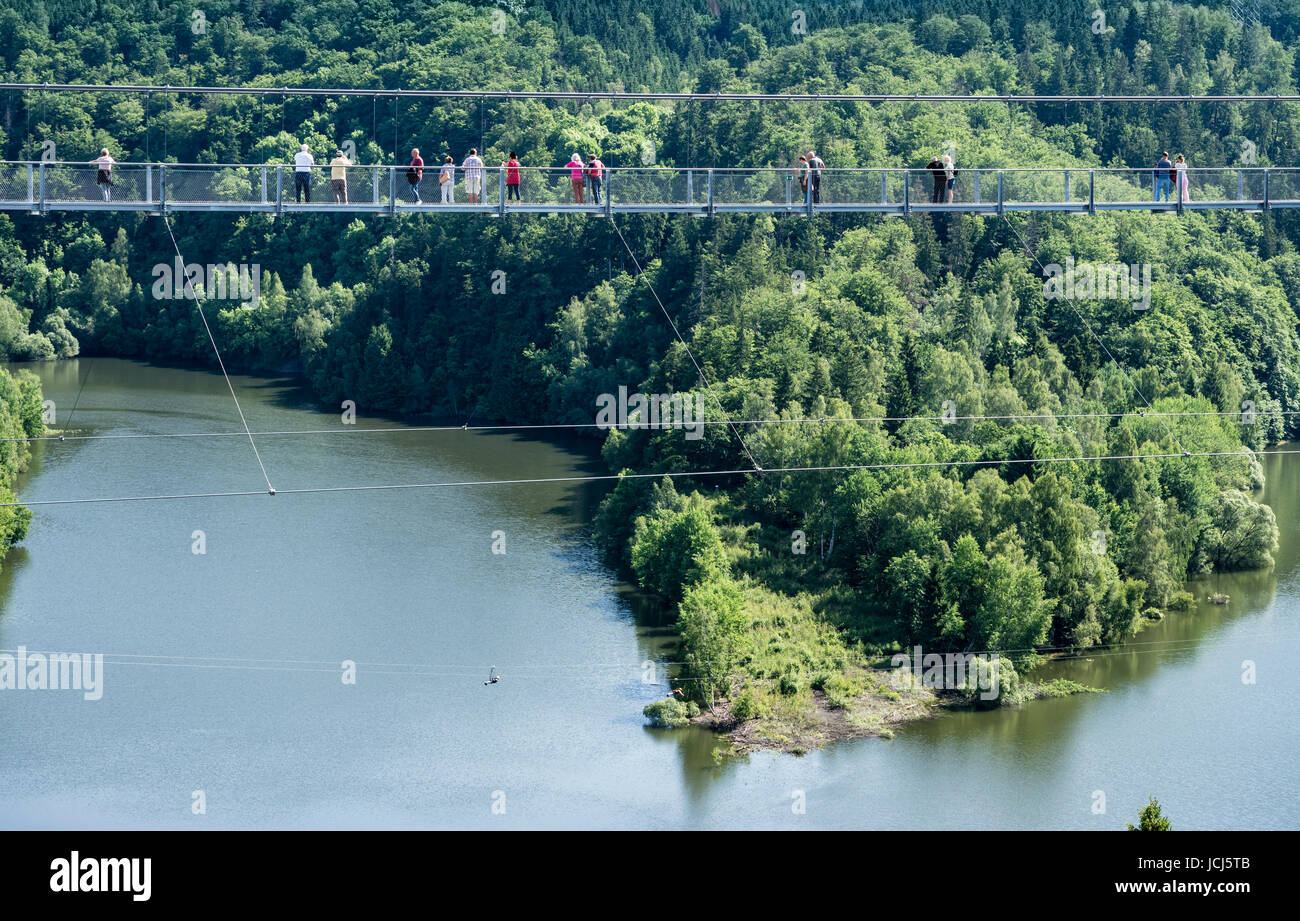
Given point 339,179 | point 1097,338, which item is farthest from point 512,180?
point 1097,338

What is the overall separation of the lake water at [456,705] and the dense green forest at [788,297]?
2.10m

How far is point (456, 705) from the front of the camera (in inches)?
1570

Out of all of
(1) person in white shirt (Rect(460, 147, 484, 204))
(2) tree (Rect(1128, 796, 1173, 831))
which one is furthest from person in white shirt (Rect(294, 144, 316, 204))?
(2) tree (Rect(1128, 796, 1173, 831))

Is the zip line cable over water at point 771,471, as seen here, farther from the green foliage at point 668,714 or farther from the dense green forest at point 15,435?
the green foliage at point 668,714

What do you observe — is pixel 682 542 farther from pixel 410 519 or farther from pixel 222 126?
pixel 222 126

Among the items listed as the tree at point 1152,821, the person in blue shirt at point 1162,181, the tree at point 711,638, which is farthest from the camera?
the tree at point 711,638

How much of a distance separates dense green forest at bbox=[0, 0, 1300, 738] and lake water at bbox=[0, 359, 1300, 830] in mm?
2095

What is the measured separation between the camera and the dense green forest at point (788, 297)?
1795 inches

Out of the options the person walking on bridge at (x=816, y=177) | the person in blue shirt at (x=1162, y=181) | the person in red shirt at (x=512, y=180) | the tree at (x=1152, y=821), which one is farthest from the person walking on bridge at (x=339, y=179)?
the tree at (x=1152, y=821)

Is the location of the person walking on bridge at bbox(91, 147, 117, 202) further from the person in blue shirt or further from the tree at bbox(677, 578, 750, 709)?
the person in blue shirt

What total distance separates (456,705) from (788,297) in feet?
83.2

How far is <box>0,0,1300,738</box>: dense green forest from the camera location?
150ft

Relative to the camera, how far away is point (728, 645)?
134 ft

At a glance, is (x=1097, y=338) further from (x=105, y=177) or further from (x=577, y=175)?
(x=105, y=177)
